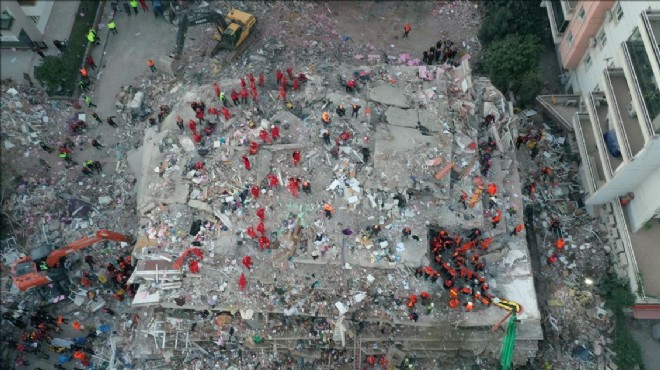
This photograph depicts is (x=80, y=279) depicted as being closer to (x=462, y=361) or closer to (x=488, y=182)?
(x=462, y=361)

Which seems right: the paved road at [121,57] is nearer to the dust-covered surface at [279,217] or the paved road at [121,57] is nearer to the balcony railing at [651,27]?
the dust-covered surface at [279,217]

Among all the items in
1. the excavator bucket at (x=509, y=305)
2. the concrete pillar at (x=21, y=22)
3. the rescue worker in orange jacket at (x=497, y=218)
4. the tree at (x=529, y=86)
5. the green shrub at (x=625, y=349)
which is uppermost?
the concrete pillar at (x=21, y=22)

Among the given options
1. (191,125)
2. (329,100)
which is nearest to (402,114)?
(329,100)

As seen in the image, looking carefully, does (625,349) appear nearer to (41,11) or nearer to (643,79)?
(643,79)

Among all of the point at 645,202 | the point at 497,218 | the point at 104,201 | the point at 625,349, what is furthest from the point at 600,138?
the point at 104,201

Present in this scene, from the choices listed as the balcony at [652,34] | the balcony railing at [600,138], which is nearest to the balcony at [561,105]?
the balcony railing at [600,138]

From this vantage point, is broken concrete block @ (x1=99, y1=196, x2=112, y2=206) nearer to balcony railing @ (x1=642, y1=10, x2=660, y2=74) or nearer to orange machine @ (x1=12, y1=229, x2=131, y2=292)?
orange machine @ (x1=12, y1=229, x2=131, y2=292)

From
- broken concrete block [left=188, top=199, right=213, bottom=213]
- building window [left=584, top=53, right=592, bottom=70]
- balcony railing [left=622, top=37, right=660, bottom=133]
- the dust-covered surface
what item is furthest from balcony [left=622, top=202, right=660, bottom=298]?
broken concrete block [left=188, top=199, right=213, bottom=213]
